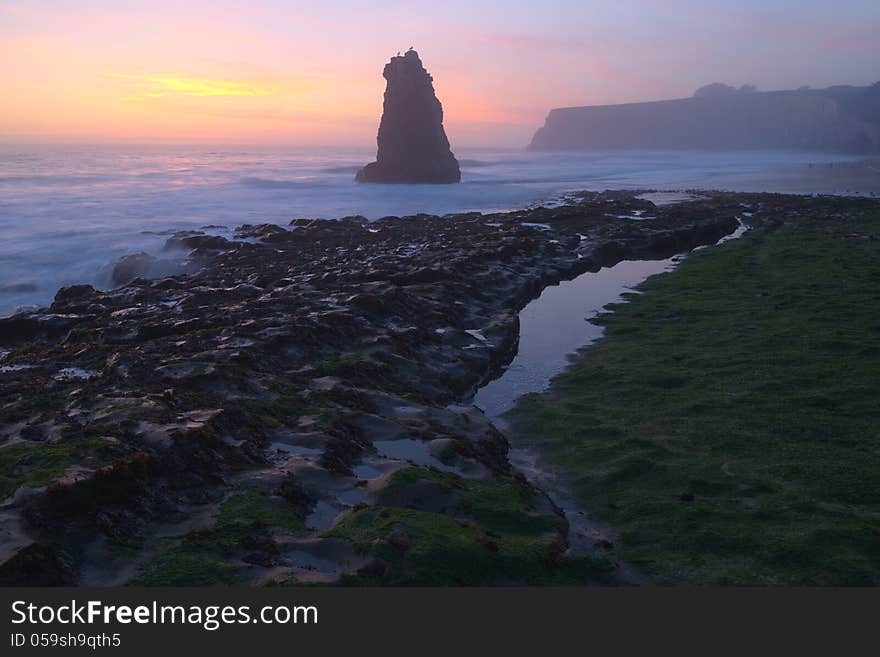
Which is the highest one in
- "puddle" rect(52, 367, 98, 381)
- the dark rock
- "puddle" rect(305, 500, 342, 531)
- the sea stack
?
the sea stack

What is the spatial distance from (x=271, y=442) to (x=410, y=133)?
3064 inches

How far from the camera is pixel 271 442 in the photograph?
29.5ft

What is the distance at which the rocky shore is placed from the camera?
620cm

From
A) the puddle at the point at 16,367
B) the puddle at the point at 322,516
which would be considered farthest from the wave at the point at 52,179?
the puddle at the point at 322,516

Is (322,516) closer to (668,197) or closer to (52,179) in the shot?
(668,197)

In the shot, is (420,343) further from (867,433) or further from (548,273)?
(548,273)

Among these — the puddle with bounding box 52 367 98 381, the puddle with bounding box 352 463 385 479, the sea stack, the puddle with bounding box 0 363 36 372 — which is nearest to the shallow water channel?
the puddle with bounding box 352 463 385 479

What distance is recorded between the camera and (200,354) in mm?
11875

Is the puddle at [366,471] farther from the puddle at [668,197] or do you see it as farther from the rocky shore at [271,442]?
the puddle at [668,197]

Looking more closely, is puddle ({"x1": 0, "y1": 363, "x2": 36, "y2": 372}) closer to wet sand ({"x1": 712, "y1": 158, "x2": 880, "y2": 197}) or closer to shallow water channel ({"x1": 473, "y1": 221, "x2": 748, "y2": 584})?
shallow water channel ({"x1": 473, "y1": 221, "x2": 748, "y2": 584})

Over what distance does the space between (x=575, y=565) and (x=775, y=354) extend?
334 inches

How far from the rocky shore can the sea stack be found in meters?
64.3

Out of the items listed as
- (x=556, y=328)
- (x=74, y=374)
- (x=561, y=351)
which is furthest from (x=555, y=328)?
(x=74, y=374)

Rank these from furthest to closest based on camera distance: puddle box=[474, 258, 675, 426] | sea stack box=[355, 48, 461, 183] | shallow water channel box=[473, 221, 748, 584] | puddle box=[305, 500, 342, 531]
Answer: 1. sea stack box=[355, 48, 461, 183]
2. puddle box=[474, 258, 675, 426]
3. shallow water channel box=[473, 221, 748, 584]
4. puddle box=[305, 500, 342, 531]
